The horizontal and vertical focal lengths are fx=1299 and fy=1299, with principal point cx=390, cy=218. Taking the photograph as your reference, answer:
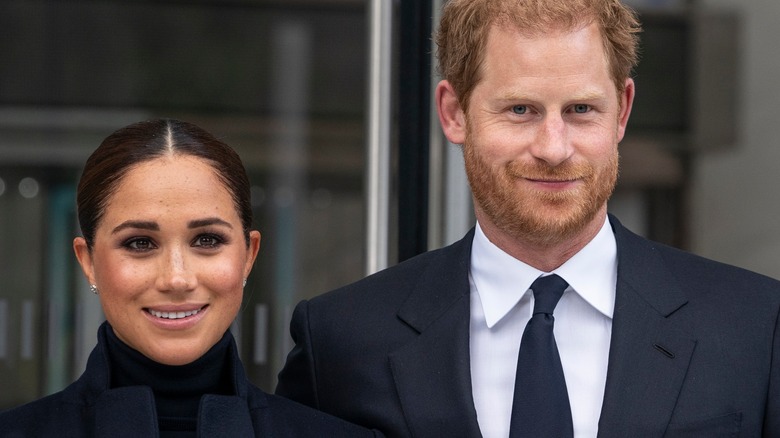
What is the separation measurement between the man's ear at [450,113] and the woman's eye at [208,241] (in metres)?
0.55

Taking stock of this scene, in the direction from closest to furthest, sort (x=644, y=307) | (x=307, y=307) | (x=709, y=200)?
(x=644, y=307) → (x=307, y=307) → (x=709, y=200)

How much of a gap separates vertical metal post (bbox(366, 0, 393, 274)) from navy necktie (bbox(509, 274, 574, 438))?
1.57m

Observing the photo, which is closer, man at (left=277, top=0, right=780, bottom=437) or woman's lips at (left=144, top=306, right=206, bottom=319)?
woman's lips at (left=144, top=306, right=206, bottom=319)

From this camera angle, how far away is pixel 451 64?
8.23 ft

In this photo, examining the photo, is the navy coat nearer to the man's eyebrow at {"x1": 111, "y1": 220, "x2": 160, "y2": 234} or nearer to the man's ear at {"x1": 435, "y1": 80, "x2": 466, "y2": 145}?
the man's eyebrow at {"x1": 111, "y1": 220, "x2": 160, "y2": 234}

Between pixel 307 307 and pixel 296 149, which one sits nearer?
pixel 307 307

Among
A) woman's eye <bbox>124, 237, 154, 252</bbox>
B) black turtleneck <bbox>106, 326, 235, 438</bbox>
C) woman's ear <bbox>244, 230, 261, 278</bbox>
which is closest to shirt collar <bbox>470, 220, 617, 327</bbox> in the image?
woman's ear <bbox>244, 230, 261, 278</bbox>

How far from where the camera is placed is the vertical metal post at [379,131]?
3.82m

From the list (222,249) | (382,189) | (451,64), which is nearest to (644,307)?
(451,64)

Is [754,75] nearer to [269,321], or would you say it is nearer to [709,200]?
[709,200]

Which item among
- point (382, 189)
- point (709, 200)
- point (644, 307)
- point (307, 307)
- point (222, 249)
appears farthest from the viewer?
point (709, 200)

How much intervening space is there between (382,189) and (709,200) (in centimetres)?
111

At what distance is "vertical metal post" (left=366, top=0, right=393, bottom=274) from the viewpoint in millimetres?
3822

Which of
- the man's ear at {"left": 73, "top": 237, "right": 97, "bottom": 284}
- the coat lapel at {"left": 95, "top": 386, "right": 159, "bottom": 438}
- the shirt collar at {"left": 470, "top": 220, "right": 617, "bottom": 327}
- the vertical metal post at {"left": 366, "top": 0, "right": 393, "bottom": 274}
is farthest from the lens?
the vertical metal post at {"left": 366, "top": 0, "right": 393, "bottom": 274}
